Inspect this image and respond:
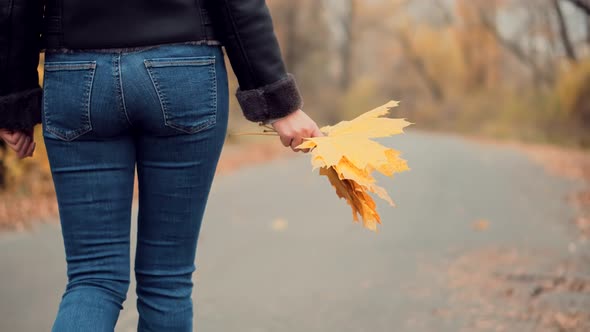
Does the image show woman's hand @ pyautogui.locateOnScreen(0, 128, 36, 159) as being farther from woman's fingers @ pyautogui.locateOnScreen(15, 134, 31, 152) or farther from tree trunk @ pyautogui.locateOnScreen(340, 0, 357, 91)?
tree trunk @ pyautogui.locateOnScreen(340, 0, 357, 91)

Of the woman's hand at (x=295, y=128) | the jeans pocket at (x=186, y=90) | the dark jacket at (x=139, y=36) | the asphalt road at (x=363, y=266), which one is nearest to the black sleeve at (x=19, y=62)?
Result: the dark jacket at (x=139, y=36)

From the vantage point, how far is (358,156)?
1884mm

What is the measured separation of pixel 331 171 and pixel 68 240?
71cm

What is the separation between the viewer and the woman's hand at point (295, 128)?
6.30ft

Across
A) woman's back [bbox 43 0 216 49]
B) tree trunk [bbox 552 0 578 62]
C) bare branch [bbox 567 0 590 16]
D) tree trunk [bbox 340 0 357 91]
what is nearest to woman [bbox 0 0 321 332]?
woman's back [bbox 43 0 216 49]

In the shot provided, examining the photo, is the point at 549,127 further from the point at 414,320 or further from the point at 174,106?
the point at 174,106

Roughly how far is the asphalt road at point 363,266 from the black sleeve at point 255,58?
185 centimetres

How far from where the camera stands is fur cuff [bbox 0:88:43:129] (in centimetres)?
184

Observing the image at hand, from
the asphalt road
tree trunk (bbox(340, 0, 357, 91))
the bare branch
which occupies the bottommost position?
tree trunk (bbox(340, 0, 357, 91))

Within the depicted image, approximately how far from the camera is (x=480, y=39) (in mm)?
31406

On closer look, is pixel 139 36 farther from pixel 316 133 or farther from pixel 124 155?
pixel 316 133

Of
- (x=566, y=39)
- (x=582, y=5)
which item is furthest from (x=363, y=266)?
(x=566, y=39)

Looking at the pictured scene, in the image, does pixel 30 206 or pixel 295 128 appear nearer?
pixel 295 128

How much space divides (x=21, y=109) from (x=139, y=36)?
0.41 meters
